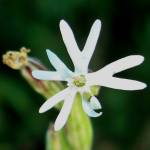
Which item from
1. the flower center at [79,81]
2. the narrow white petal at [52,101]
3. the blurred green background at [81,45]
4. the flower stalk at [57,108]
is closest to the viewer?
the narrow white petal at [52,101]

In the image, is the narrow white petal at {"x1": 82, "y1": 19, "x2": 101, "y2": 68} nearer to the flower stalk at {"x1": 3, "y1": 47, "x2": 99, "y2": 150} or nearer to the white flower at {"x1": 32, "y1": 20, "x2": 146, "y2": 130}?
the white flower at {"x1": 32, "y1": 20, "x2": 146, "y2": 130}

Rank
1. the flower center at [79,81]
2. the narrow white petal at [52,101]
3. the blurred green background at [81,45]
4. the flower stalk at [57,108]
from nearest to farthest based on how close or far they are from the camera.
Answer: the narrow white petal at [52,101], the flower center at [79,81], the flower stalk at [57,108], the blurred green background at [81,45]

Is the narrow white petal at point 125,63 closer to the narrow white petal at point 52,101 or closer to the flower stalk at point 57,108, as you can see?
the narrow white petal at point 52,101

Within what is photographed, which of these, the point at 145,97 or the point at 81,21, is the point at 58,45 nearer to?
the point at 81,21

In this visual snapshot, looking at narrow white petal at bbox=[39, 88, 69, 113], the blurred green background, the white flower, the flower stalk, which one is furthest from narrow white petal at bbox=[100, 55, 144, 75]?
the blurred green background

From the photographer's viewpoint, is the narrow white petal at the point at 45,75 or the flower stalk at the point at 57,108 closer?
the narrow white petal at the point at 45,75

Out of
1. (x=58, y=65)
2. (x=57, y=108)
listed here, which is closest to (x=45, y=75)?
(x=58, y=65)

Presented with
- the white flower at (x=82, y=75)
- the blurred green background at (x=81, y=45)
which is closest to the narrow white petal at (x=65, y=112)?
the white flower at (x=82, y=75)
